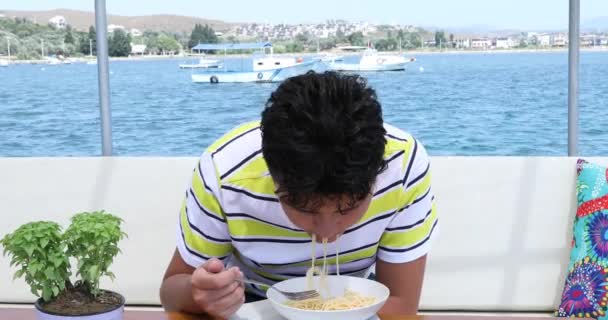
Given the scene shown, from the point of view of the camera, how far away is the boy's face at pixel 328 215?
96 centimetres

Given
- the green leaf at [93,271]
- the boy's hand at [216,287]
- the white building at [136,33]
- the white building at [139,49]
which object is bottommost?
the boy's hand at [216,287]

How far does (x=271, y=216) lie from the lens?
1.17 meters

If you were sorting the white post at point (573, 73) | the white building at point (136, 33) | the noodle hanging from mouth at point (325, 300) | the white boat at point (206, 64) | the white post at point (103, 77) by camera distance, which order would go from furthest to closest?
the white boat at point (206, 64) < the white building at point (136, 33) < the white post at point (103, 77) < the white post at point (573, 73) < the noodle hanging from mouth at point (325, 300)

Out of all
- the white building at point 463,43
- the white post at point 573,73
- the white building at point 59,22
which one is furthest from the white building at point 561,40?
the white building at point 59,22

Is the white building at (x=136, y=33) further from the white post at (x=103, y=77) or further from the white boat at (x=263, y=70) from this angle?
the white post at (x=103, y=77)

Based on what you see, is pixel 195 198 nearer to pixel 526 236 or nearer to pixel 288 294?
pixel 288 294

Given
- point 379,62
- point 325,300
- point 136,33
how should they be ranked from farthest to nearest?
Answer: point 379,62
point 136,33
point 325,300

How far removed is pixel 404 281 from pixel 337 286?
0.12 metres

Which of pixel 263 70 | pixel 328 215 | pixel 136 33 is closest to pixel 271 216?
pixel 328 215

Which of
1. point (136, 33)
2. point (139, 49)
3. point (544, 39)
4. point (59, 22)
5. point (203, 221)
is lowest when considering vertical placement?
point (203, 221)

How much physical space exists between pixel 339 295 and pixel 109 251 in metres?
0.34

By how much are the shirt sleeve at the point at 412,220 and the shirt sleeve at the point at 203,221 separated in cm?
25

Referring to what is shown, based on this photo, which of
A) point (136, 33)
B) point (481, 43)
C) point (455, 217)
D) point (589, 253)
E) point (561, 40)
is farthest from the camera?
point (481, 43)

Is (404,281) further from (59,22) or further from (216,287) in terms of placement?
(59,22)
